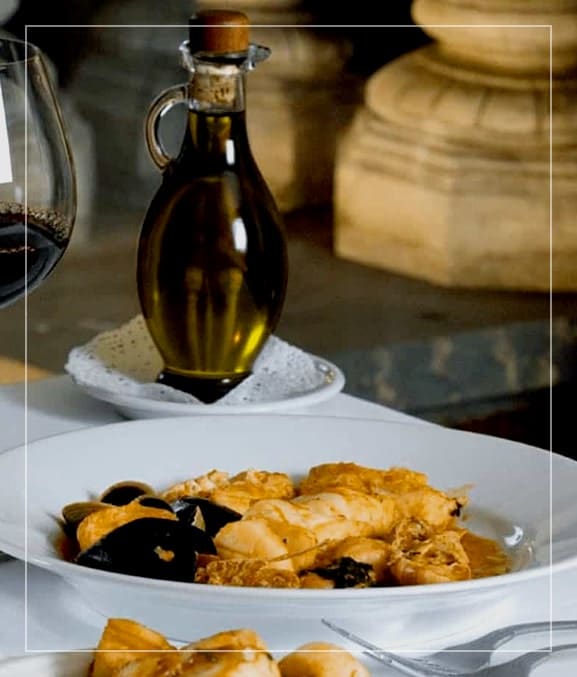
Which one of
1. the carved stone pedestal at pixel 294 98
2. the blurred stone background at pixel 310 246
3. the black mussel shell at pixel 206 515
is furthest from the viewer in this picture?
the carved stone pedestal at pixel 294 98

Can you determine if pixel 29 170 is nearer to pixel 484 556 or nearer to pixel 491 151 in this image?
pixel 484 556

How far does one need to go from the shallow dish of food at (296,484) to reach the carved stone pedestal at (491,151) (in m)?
1.81

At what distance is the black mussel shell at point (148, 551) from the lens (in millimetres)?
658

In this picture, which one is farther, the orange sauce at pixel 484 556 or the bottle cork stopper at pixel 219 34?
the bottle cork stopper at pixel 219 34

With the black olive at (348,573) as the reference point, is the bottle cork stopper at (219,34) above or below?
above

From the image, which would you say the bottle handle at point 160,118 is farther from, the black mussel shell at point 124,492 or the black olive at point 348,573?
the black olive at point 348,573

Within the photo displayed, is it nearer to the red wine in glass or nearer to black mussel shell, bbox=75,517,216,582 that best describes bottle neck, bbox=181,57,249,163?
the red wine in glass

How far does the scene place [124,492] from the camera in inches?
30.8

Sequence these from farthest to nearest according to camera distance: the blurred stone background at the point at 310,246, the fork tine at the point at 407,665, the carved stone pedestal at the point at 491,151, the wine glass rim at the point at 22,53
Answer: the carved stone pedestal at the point at 491,151
the blurred stone background at the point at 310,246
the wine glass rim at the point at 22,53
the fork tine at the point at 407,665

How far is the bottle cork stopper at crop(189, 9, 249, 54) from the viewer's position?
1017 mm

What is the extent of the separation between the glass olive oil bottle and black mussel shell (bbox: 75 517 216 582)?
400 millimetres

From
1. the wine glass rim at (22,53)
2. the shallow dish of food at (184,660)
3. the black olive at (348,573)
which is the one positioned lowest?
the black olive at (348,573)

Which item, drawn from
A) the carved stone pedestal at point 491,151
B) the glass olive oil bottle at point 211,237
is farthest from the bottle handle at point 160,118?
the carved stone pedestal at point 491,151

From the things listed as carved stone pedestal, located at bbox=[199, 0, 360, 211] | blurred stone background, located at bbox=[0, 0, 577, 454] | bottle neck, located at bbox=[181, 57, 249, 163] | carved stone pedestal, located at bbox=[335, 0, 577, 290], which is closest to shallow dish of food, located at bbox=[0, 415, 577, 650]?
bottle neck, located at bbox=[181, 57, 249, 163]
